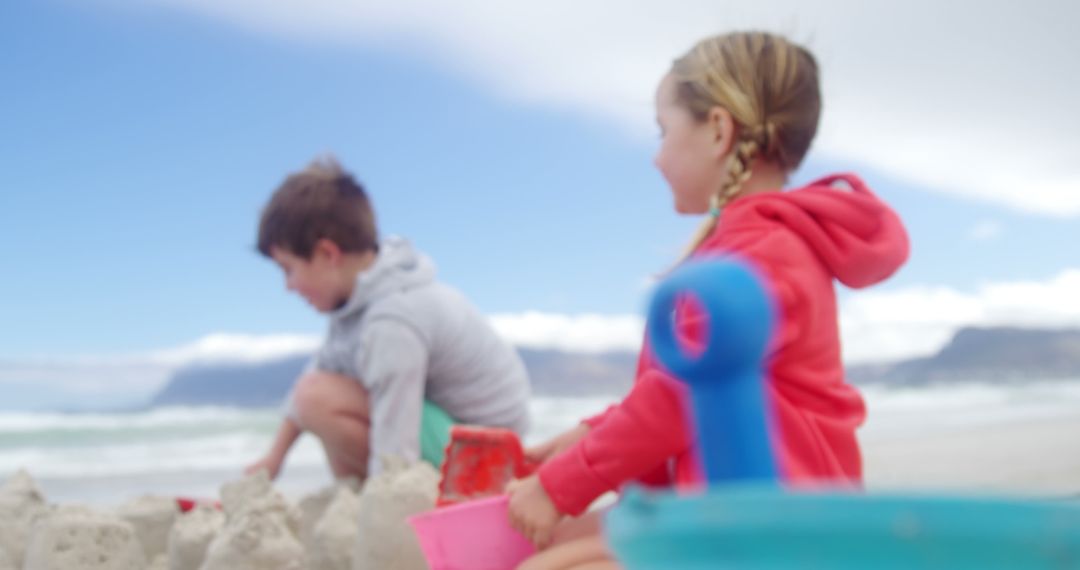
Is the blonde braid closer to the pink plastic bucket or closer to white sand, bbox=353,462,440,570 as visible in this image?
the pink plastic bucket

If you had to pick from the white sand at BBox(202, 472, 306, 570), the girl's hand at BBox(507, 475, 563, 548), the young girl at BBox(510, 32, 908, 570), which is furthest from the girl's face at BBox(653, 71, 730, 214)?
the white sand at BBox(202, 472, 306, 570)

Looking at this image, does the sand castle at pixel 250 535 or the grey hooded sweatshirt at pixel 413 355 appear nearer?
the sand castle at pixel 250 535

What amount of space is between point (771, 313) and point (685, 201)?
33.3 inches

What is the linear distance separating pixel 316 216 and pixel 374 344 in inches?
16.1

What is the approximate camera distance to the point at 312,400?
2699 millimetres

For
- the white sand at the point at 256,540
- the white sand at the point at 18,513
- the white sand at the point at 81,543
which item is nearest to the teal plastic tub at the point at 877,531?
the white sand at the point at 256,540

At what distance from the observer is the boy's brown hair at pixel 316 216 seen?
283 cm

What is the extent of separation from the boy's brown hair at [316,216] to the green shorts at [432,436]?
485 mm

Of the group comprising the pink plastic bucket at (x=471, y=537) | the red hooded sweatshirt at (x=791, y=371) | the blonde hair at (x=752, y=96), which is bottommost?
the pink plastic bucket at (x=471, y=537)

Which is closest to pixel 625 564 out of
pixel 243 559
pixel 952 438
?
pixel 243 559

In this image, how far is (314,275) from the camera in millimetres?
2861

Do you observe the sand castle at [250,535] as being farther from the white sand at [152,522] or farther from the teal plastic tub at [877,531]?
the teal plastic tub at [877,531]

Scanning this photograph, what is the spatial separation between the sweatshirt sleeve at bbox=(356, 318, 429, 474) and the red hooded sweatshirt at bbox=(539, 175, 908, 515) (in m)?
1.40

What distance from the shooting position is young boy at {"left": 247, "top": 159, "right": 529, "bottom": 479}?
2600mm
